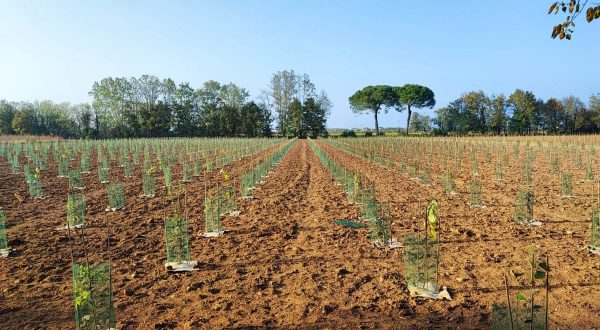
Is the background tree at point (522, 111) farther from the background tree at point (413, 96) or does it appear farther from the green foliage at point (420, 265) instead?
the green foliage at point (420, 265)

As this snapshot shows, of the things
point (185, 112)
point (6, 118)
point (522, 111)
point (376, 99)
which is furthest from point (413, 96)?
point (6, 118)

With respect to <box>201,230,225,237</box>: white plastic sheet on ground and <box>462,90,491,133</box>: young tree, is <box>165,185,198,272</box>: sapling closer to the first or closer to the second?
<box>201,230,225,237</box>: white plastic sheet on ground

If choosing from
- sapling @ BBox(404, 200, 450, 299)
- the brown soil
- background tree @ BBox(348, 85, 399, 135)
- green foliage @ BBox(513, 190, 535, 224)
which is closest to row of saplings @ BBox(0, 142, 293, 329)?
the brown soil

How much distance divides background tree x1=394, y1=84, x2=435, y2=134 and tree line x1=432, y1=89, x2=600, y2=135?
8331 mm

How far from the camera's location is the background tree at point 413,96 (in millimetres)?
67500

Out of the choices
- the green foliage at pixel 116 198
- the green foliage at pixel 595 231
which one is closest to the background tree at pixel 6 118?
the green foliage at pixel 116 198

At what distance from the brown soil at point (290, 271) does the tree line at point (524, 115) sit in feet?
171

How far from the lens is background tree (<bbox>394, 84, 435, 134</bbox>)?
67.5 metres

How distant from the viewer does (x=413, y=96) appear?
67.5 meters

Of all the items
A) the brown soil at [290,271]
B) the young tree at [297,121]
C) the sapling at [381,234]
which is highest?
the young tree at [297,121]

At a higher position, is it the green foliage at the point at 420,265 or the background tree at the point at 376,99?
the background tree at the point at 376,99

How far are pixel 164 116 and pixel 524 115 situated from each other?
4824 centimetres

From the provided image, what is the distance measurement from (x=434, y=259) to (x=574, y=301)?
3.93 feet

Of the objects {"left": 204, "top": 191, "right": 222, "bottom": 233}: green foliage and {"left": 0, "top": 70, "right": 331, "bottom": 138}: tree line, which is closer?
{"left": 204, "top": 191, "right": 222, "bottom": 233}: green foliage
